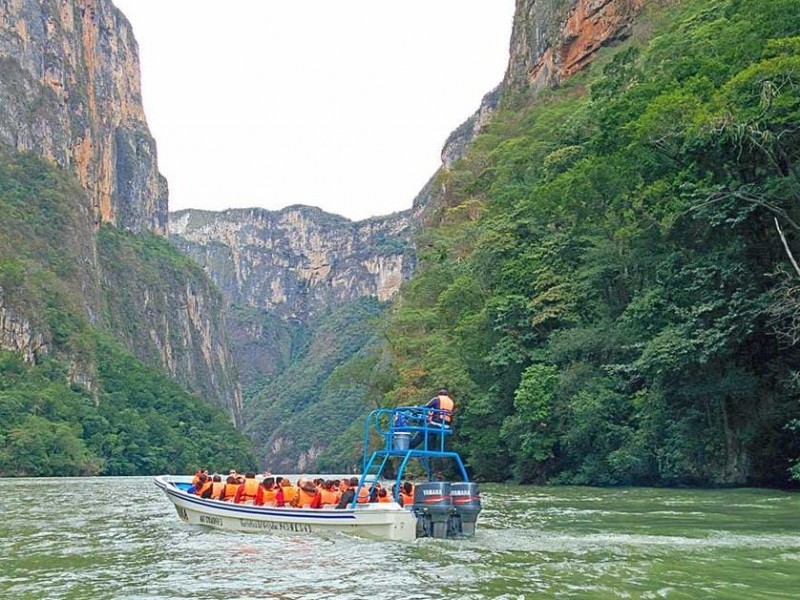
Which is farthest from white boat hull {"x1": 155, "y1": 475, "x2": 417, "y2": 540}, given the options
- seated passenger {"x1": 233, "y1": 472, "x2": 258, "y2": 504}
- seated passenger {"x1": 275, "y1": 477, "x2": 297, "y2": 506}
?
seated passenger {"x1": 233, "y1": 472, "x2": 258, "y2": 504}

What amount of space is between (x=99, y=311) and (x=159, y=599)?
459ft

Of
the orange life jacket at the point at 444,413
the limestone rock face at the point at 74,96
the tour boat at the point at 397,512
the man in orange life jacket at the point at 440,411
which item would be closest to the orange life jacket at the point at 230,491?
the tour boat at the point at 397,512

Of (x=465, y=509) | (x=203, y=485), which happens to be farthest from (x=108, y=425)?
(x=465, y=509)

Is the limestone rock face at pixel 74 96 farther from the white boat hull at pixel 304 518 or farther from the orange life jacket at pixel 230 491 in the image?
the white boat hull at pixel 304 518

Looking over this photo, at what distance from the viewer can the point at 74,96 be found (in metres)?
158

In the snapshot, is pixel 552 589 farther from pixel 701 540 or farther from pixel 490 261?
pixel 490 261

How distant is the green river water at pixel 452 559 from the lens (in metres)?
11.2

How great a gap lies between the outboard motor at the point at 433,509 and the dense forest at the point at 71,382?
64111mm

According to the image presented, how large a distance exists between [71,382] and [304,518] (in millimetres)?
94224

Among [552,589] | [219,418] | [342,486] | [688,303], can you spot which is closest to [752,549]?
[552,589]

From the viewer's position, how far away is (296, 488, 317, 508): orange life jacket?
745 inches

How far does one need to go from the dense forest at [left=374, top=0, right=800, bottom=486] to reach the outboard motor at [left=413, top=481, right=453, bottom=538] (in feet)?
36.0

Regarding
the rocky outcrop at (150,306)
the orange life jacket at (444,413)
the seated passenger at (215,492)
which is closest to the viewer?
the orange life jacket at (444,413)

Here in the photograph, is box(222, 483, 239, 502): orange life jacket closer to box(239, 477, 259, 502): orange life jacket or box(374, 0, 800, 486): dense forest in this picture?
box(239, 477, 259, 502): orange life jacket
